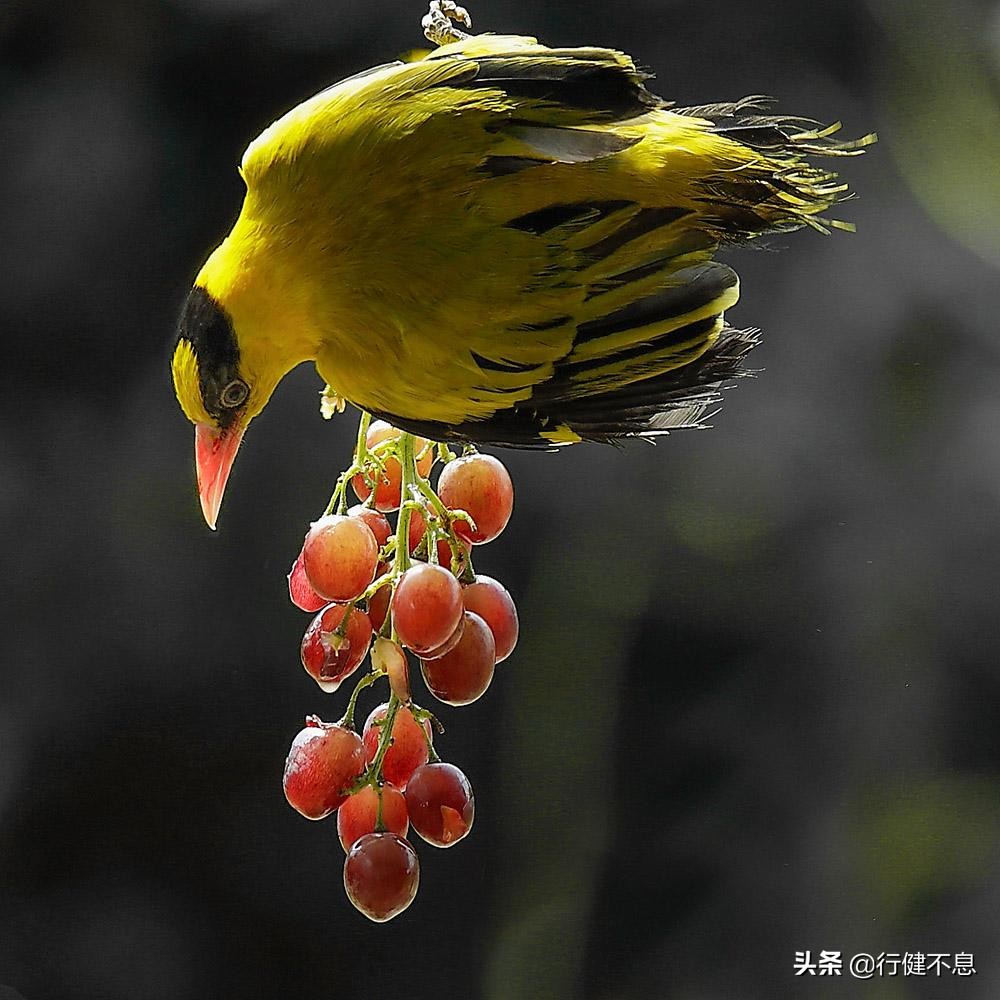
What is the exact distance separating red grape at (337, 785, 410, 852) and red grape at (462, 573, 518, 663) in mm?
92

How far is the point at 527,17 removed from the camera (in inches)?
49.9

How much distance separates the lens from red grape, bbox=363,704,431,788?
0.60 metres

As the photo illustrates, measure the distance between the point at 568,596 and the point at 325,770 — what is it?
80 centimetres

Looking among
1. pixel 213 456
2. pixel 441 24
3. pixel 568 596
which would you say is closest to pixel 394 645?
pixel 213 456

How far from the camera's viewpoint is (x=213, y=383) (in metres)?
0.54

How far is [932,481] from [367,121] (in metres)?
1.02

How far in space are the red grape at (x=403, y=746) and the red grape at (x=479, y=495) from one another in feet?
0.34

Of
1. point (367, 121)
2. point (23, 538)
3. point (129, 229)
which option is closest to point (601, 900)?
point (23, 538)

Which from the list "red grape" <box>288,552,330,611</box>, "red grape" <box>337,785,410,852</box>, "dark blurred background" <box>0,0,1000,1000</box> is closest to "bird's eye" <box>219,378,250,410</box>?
"red grape" <box>288,552,330,611</box>

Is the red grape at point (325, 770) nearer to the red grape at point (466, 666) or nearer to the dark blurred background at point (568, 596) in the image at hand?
the red grape at point (466, 666)

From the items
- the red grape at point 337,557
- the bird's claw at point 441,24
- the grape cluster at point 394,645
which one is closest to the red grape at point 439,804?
the grape cluster at point 394,645

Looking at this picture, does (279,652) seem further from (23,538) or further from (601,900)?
(601,900)

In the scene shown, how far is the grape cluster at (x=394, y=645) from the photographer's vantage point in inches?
21.5

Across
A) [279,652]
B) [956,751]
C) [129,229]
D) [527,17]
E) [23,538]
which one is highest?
[527,17]
